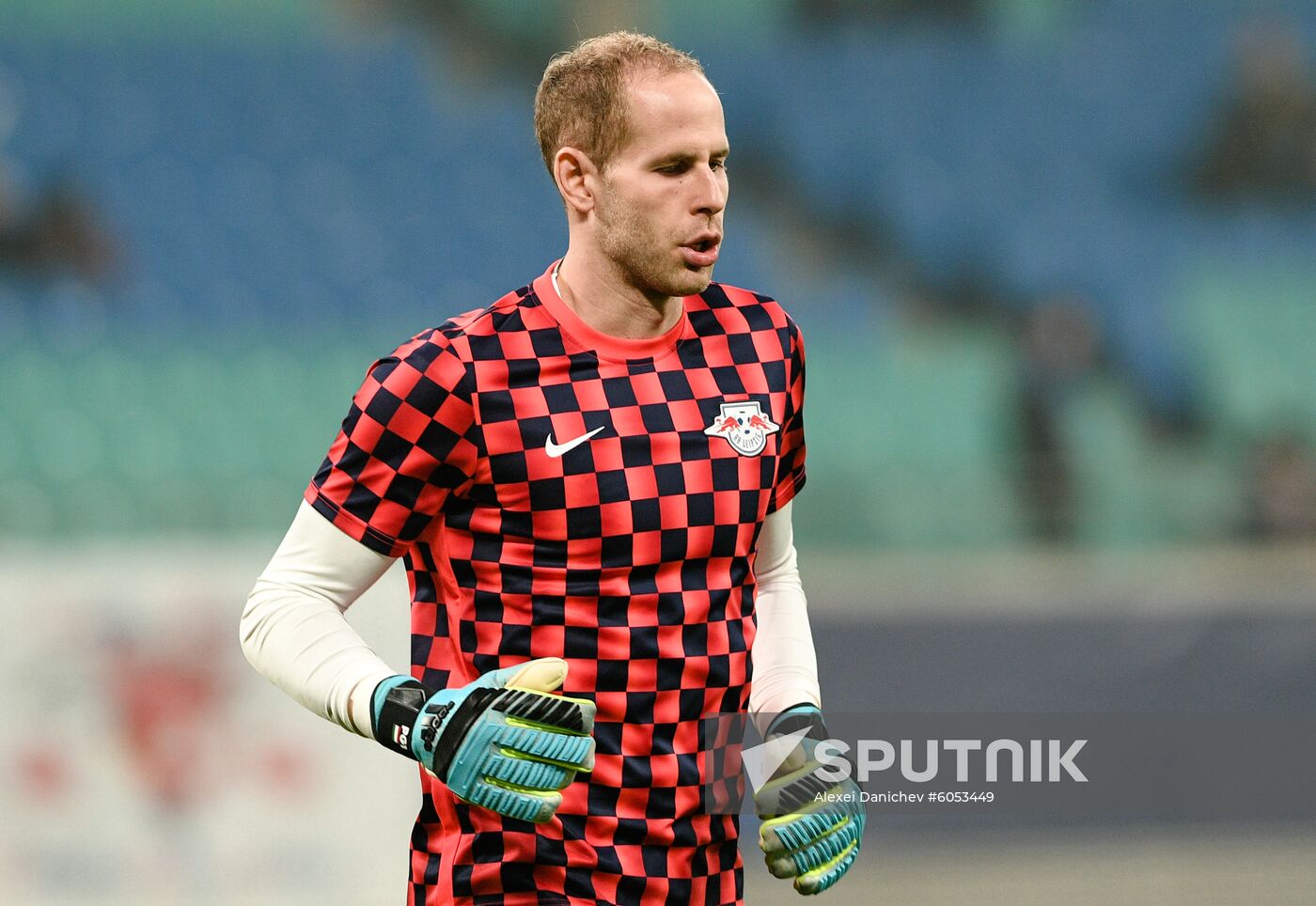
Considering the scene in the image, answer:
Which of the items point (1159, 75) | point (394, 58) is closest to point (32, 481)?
point (394, 58)

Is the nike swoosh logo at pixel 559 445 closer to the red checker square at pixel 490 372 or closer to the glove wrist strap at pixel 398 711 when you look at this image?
the red checker square at pixel 490 372

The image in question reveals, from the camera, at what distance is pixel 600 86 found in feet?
7.66

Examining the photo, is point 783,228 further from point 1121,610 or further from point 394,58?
point 1121,610

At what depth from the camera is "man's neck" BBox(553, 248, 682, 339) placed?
7.85 ft

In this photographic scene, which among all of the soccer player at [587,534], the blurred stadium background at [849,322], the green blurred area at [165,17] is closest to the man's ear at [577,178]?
the soccer player at [587,534]

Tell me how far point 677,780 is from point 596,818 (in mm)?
120

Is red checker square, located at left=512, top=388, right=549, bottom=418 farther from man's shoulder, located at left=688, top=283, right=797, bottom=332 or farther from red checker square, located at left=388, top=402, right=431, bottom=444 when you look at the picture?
man's shoulder, located at left=688, top=283, right=797, bottom=332

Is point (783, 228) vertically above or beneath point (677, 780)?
above

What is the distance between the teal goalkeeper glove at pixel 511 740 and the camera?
81.6 inches

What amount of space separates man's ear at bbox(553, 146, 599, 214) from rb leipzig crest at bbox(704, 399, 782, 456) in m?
0.34

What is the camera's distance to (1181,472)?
6852mm

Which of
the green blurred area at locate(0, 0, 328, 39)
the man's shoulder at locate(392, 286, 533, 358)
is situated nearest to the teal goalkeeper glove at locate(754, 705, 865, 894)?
the man's shoulder at locate(392, 286, 533, 358)

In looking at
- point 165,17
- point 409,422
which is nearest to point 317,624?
point 409,422

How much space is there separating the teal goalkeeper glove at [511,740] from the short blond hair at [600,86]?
72cm
